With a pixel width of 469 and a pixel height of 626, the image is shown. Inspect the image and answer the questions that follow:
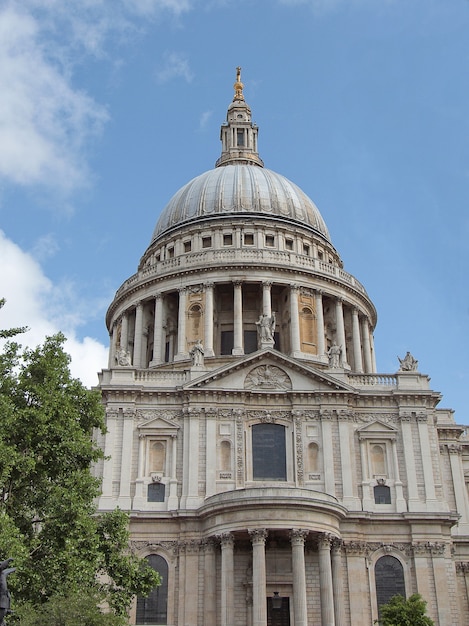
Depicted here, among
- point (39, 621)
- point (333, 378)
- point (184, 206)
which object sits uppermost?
point (184, 206)

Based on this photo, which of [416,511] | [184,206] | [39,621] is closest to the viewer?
[39,621]

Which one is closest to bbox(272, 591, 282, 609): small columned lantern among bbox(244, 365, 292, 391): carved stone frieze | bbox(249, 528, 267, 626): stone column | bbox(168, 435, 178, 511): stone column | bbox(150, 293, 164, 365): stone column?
bbox(249, 528, 267, 626): stone column

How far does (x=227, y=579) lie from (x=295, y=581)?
10.9 ft

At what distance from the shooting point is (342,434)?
154 ft

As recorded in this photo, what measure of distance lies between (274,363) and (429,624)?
17.7 m

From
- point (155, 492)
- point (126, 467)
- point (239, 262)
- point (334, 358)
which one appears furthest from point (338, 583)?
point (239, 262)

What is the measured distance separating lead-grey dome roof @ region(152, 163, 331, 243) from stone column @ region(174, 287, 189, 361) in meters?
9.77

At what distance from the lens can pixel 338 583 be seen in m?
42.2

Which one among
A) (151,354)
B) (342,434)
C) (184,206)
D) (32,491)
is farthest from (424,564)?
(184,206)

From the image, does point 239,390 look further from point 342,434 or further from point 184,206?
point 184,206

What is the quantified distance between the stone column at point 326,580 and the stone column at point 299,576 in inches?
36.6

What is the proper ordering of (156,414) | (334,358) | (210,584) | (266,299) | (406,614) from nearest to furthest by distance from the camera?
(406,614), (210,584), (156,414), (334,358), (266,299)

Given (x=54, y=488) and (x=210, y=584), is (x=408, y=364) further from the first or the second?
(x=54, y=488)

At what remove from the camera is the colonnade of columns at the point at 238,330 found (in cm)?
5891
